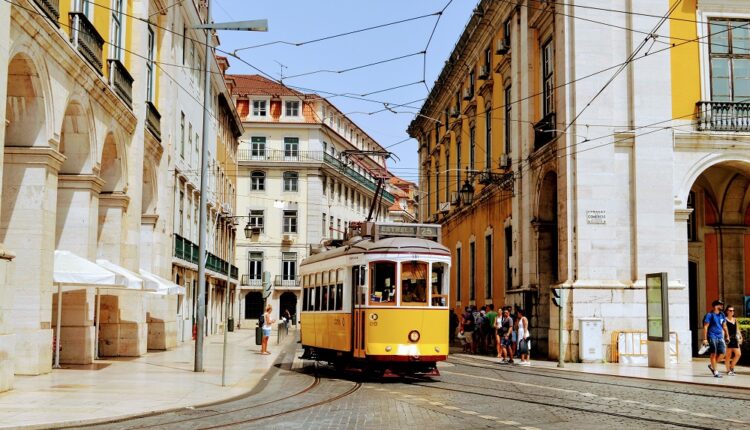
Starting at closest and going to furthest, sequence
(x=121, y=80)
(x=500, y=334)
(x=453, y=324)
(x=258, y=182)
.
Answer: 1. (x=121, y=80)
2. (x=500, y=334)
3. (x=453, y=324)
4. (x=258, y=182)

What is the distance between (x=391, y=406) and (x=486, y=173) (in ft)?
80.1

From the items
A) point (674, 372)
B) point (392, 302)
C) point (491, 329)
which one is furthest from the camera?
point (491, 329)

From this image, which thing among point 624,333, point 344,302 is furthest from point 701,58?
point 344,302

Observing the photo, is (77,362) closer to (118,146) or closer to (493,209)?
(118,146)

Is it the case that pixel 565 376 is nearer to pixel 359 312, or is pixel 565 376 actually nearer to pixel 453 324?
pixel 359 312

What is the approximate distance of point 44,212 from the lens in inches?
699

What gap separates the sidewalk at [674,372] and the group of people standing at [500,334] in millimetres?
623

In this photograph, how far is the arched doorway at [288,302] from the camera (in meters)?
75.9

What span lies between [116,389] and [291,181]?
5962 centimetres

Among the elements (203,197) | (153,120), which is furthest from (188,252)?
(203,197)

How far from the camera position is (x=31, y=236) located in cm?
1753

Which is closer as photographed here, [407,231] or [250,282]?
[407,231]

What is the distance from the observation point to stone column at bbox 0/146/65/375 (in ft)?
56.9

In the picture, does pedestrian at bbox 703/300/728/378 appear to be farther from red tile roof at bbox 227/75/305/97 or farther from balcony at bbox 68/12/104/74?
red tile roof at bbox 227/75/305/97
